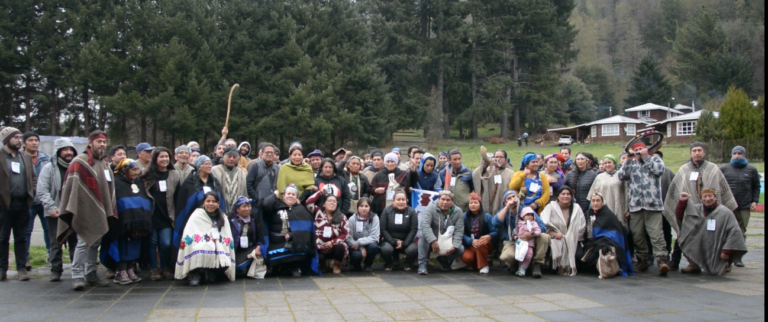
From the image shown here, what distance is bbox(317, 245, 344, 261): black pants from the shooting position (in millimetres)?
7227

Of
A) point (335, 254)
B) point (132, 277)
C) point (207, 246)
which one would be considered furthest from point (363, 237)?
point (132, 277)

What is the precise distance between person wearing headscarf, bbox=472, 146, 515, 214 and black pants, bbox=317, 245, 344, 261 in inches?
89.3

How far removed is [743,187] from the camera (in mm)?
7902

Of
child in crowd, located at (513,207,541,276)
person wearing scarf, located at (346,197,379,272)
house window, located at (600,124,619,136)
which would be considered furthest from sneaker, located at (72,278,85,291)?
house window, located at (600,124,619,136)

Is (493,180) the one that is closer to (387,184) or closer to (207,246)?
(387,184)

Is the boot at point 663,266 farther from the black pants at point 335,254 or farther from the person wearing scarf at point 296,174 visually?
the person wearing scarf at point 296,174

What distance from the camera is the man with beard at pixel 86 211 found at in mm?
5984

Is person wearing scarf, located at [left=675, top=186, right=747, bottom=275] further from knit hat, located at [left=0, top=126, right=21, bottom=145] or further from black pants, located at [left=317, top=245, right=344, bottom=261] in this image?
knit hat, located at [left=0, top=126, right=21, bottom=145]

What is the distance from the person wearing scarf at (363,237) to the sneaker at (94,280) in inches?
114

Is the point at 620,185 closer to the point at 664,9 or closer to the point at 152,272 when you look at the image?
the point at 152,272

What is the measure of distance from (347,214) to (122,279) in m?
3.03

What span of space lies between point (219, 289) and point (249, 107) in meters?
28.7

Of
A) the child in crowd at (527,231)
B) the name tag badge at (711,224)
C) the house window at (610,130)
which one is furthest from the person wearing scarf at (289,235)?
the house window at (610,130)

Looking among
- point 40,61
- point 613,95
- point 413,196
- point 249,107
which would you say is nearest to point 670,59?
point 613,95
